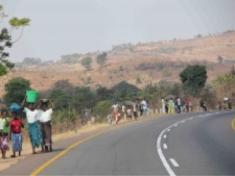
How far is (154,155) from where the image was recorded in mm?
22469

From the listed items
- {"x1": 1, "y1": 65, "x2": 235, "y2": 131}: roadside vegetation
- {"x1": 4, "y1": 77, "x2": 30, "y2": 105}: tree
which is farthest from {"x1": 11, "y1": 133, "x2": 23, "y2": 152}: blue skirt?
{"x1": 4, "y1": 77, "x2": 30, "y2": 105}: tree

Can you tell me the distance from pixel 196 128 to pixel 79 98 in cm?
3480

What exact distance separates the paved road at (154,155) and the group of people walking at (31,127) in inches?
49.4

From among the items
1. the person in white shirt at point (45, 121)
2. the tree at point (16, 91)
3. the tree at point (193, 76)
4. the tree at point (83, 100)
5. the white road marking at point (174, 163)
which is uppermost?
the tree at point (193, 76)

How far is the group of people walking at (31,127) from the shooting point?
24.6 meters

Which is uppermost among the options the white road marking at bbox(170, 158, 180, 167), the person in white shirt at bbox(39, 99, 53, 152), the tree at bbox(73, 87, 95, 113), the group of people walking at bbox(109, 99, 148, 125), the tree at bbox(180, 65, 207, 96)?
the tree at bbox(180, 65, 207, 96)

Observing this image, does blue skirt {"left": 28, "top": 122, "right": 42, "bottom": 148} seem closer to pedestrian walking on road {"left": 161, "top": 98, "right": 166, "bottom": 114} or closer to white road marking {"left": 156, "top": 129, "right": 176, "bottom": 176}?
white road marking {"left": 156, "top": 129, "right": 176, "bottom": 176}

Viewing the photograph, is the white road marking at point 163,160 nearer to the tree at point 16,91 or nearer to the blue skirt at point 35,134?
the blue skirt at point 35,134

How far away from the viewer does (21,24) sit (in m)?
38.6

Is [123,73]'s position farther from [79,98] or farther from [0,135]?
[0,135]

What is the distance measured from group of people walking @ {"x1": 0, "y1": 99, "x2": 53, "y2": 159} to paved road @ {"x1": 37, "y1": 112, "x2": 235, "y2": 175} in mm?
1255

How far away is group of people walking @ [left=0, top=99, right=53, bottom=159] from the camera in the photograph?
2458 centimetres

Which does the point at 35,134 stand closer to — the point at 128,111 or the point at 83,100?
the point at 128,111

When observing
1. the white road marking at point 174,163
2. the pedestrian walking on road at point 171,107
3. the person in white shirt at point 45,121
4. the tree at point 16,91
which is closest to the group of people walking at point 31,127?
the person in white shirt at point 45,121
